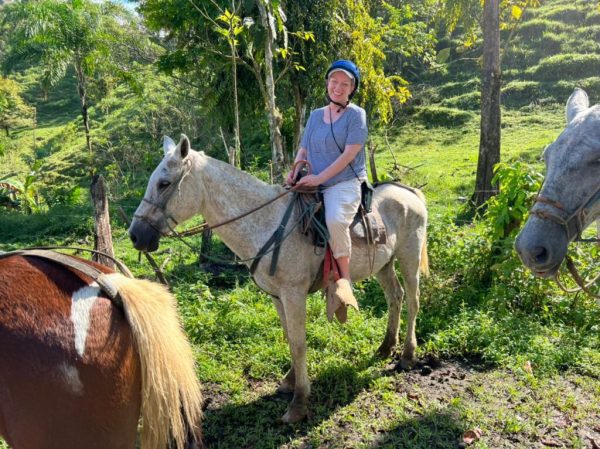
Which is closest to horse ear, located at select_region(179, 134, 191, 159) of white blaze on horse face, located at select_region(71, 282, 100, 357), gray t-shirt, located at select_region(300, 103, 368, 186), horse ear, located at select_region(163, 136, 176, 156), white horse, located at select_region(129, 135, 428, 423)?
white horse, located at select_region(129, 135, 428, 423)

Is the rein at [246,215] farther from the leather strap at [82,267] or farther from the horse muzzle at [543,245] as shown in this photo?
the horse muzzle at [543,245]

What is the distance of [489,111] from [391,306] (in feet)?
18.2

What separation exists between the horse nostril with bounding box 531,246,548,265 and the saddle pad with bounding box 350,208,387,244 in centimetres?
137

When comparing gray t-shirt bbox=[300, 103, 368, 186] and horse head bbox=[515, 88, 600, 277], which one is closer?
horse head bbox=[515, 88, 600, 277]

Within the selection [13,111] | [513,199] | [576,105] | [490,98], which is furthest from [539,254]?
[13,111]

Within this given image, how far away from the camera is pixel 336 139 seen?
3229mm

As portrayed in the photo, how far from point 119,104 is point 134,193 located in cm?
1652

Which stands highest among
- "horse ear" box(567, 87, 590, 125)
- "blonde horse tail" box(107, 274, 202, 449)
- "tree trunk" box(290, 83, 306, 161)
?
"tree trunk" box(290, 83, 306, 161)

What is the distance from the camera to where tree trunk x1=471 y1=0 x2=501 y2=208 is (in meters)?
7.79

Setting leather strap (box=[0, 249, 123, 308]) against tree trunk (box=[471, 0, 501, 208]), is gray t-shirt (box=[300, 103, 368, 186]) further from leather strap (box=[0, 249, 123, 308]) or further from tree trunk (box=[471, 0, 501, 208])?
tree trunk (box=[471, 0, 501, 208])

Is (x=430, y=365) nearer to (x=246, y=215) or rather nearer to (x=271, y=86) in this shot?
(x=246, y=215)

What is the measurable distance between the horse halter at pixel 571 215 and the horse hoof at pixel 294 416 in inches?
87.2

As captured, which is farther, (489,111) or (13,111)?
(13,111)

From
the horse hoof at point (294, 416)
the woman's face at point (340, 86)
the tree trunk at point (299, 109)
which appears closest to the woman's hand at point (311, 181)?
the woman's face at point (340, 86)
